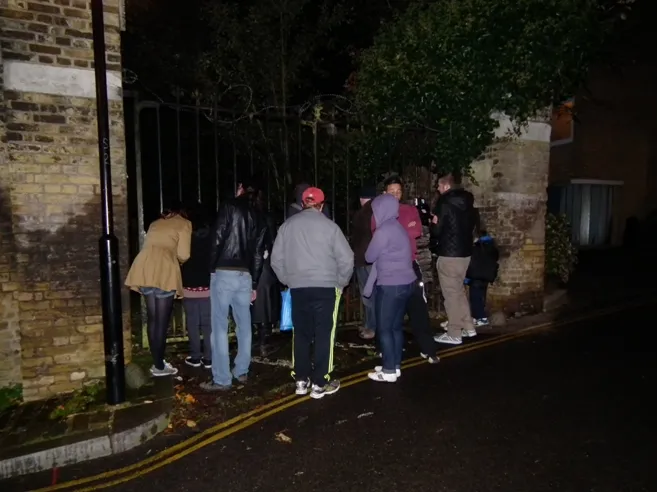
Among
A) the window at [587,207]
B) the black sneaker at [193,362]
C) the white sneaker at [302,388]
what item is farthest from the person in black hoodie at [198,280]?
the window at [587,207]

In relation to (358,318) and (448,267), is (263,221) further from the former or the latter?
(358,318)

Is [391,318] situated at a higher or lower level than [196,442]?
higher

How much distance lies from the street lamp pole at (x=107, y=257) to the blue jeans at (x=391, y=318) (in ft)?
7.64

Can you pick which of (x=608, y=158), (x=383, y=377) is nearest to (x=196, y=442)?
(x=383, y=377)

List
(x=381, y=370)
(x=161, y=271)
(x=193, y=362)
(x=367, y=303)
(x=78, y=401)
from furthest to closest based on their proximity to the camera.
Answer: (x=367, y=303)
(x=193, y=362)
(x=381, y=370)
(x=161, y=271)
(x=78, y=401)

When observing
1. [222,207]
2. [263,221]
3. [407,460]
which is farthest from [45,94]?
[407,460]

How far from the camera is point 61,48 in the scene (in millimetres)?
4543

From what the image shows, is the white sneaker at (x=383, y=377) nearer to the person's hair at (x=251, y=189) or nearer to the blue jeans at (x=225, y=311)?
the blue jeans at (x=225, y=311)

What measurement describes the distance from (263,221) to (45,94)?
2.16 m

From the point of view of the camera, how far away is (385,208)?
16.2 ft

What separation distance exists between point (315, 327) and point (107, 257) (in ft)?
6.05

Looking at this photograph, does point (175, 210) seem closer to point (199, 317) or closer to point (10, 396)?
point (199, 317)

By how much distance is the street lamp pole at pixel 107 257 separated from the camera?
4.11 metres

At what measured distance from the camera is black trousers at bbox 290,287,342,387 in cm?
461
